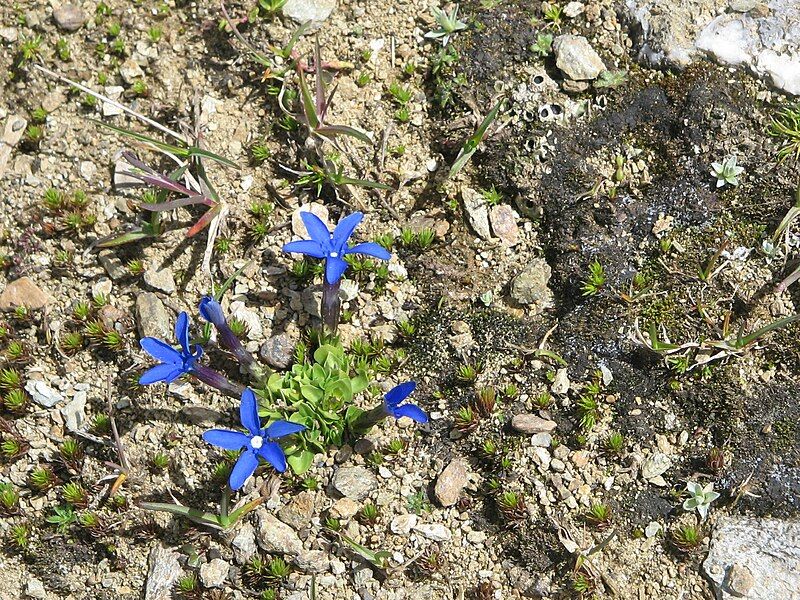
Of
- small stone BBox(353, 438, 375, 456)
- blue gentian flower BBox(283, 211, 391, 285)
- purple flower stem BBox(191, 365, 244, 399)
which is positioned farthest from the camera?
small stone BBox(353, 438, 375, 456)

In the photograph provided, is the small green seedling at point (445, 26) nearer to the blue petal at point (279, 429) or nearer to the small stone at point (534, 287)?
the small stone at point (534, 287)

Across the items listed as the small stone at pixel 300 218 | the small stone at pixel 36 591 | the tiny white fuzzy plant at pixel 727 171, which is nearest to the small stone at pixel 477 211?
the small stone at pixel 300 218

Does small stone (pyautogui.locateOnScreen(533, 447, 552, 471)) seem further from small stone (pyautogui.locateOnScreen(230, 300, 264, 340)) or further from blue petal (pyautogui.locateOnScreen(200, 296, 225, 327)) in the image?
blue petal (pyautogui.locateOnScreen(200, 296, 225, 327))

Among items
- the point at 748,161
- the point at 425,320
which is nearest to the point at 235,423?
the point at 425,320

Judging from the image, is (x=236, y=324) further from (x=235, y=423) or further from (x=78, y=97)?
(x=78, y=97)

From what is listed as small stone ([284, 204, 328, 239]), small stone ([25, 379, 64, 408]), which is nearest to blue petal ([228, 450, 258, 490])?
small stone ([284, 204, 328, 239])

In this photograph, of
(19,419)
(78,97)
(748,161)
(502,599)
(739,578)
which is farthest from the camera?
(78,97)
